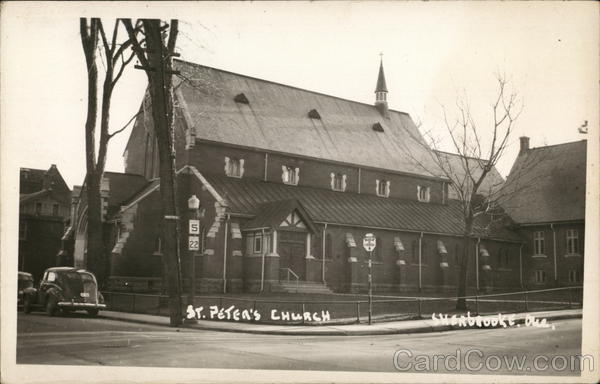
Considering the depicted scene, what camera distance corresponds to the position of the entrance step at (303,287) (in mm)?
28680

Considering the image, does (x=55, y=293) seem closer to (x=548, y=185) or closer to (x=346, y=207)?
(x=548, y=185)

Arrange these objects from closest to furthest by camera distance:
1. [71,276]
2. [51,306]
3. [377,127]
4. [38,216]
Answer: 1. [51,306]
2. [71,276]
3. [38,216]
4. [377,127]

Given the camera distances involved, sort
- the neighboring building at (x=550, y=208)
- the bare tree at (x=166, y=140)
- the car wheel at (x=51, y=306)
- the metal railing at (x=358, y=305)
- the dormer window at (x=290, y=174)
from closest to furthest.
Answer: the neighboring building at (x=550, y=208) → the bare tree at (x=166, y=140) → the metal railing at (x=358, y=305) → the car wheel at (x=51, y=306) → the dormer window at (x=290, y=174)

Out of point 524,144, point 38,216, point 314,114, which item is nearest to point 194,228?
point 38,216

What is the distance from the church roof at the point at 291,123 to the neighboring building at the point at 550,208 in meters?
6.42

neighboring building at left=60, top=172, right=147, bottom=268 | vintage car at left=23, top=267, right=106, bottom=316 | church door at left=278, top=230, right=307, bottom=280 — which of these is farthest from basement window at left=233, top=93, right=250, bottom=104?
vintage car at left=23, top=267, right=106, bottom=316

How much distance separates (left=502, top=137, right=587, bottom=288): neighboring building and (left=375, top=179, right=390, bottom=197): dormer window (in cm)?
1105

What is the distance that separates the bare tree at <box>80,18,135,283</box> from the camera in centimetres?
1641

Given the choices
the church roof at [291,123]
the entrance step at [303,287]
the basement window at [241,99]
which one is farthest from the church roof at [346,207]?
the basement window at [241,99]

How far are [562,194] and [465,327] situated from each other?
5.14m

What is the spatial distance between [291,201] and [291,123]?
587 cm

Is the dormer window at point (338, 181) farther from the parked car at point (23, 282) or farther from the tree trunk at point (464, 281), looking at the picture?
the parked car at point (23, 282)

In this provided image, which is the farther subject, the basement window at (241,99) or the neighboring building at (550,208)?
the basement window at (241,99)

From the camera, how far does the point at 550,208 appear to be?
803 inches
